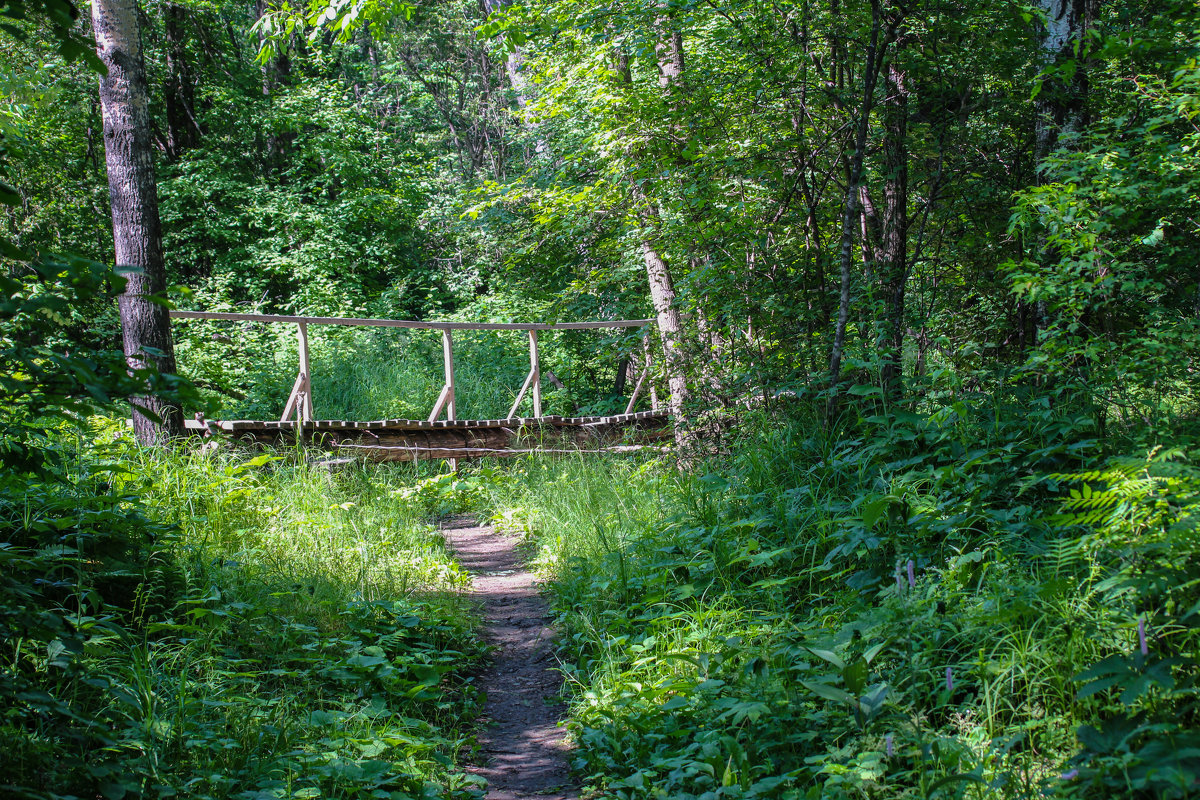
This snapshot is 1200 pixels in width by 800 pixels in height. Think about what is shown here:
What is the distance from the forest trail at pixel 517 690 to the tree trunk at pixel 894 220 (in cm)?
242

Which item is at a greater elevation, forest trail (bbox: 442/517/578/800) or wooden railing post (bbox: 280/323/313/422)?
wooden railing post (bbox: 280/323/313/422)

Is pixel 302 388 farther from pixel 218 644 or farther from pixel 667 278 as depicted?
pixel 218 644

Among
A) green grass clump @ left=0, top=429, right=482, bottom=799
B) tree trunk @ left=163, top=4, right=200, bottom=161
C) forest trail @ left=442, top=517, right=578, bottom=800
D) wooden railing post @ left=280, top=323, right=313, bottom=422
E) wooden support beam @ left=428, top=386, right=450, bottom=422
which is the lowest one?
forest trail @ left=442, top=517, right=578, bottom=800

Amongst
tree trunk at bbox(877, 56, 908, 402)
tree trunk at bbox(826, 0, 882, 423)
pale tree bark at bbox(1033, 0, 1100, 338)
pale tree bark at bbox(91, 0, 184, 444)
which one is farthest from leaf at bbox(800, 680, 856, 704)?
pale tree bark at bbox(91, 0, 184, 444)

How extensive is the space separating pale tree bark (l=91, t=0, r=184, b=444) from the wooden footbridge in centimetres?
135

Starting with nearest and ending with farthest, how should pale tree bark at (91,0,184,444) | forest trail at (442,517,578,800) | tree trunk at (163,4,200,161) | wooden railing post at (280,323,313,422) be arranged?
forest trail at (442,517,578,800) → pale tree bark at (91,0,184,444) → wooden railing post at (280,323,313,422) → tree trunk at (163,4,200,161)

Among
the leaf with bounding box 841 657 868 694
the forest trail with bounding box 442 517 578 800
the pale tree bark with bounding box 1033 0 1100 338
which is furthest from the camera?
the pale tree bark with bounding box 1033 0 1100 338

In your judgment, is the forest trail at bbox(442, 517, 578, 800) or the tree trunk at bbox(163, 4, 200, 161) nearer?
the forest trail at bbox(442, 517, 578, 800)

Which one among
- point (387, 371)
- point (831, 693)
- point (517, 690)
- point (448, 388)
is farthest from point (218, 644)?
point (387, 371)

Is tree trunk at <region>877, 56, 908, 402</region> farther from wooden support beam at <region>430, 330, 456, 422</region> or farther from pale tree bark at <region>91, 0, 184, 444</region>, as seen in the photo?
wooden support beam at <region>430, 330, 456, 422</region>

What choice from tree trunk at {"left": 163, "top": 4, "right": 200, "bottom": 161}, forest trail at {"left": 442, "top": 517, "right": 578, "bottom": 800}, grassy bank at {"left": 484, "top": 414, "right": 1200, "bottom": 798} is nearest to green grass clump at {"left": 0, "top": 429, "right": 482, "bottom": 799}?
forest trail at {"left": 442, "top": 517, "right": 578, "bottom": 800}

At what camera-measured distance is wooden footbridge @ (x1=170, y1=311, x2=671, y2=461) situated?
7.47m

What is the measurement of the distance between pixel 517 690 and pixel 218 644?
1.25m

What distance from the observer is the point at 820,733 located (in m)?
2.27
